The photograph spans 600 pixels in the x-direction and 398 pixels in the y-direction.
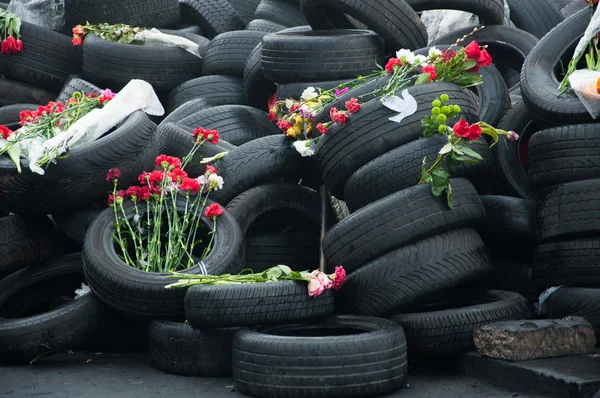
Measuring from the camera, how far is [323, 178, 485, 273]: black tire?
5863 mm

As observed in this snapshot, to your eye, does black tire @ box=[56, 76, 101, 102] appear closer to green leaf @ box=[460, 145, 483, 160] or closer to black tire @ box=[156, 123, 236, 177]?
black tire @ box=[156, 123, 236, 177]

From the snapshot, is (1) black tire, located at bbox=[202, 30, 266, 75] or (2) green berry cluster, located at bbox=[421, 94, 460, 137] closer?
(2) green berry cluster, located at bbox=[421, 94, 460, 137]

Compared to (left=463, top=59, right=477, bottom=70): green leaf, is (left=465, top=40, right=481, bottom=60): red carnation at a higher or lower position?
higher

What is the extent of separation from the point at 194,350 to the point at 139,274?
0.66 metres

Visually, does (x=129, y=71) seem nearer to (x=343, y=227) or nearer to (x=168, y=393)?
(x=343, y=227)

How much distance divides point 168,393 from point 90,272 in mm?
1247

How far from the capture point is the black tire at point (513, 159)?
7027mm

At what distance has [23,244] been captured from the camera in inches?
273

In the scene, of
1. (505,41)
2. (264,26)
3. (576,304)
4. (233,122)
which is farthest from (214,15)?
(576,304)

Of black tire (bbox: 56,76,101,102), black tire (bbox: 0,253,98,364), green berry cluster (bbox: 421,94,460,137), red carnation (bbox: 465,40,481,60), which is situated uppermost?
red carnation (bbox: 465,40,481,60)

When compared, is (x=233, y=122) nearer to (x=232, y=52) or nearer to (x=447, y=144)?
(x=232, y=52)

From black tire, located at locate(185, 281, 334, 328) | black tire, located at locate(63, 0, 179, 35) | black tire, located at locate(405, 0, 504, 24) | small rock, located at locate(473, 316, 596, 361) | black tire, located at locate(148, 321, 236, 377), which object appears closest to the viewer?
small rock, located at locate(473, 316, 596, 361)

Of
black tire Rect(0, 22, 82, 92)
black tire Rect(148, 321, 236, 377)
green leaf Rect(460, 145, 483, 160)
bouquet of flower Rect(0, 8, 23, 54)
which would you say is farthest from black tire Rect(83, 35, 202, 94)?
green leaf Rect(460, 145, 483, 160)

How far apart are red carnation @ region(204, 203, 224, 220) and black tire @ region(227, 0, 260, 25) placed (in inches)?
170
